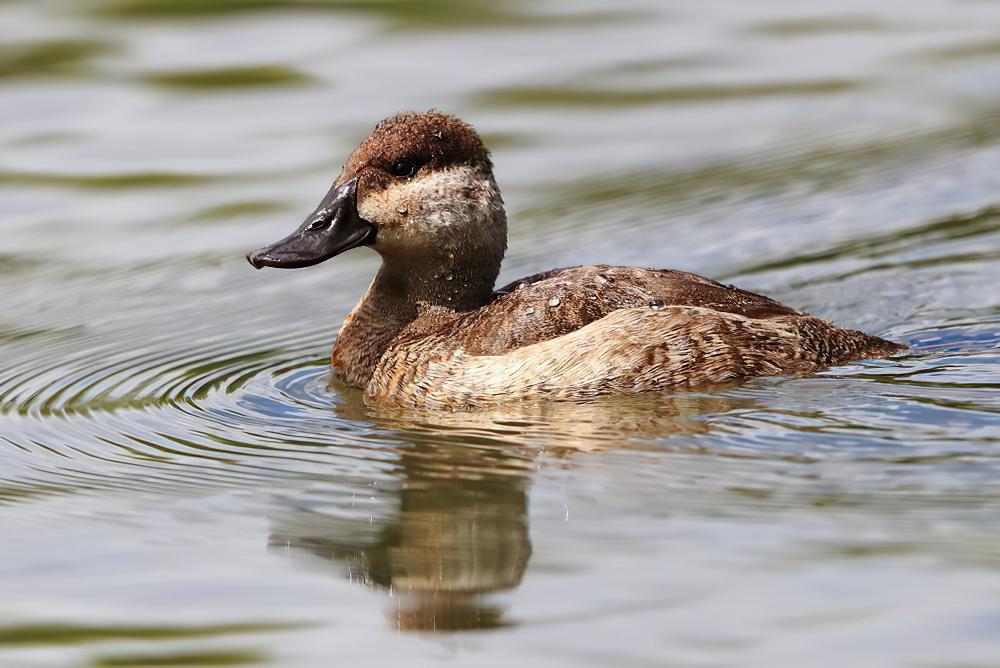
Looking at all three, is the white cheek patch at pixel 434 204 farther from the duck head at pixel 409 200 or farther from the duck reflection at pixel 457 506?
the duck reflection at pixel 457 506

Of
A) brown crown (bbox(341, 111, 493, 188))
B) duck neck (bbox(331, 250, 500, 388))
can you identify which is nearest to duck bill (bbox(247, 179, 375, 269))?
brown crown (bbox(341, 111, 493, 188))

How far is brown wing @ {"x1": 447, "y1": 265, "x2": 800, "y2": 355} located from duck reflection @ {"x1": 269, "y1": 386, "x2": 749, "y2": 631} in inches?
15.6

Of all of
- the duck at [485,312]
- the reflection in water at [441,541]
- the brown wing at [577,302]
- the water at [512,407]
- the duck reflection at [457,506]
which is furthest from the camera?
the brown wing at [577,302]

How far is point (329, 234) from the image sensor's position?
7453 millimetres

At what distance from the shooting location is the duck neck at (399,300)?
7664mm

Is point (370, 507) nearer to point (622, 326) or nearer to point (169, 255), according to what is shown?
point (622, 326)

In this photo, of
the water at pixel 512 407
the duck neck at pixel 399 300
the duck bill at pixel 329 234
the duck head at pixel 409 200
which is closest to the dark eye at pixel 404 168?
the duck head at pixel 409 200

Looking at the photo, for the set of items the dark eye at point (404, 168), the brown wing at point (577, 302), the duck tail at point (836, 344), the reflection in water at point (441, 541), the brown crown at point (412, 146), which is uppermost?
the brown crown at point (412, 146)

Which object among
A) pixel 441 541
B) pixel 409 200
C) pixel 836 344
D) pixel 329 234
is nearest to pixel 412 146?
pixel 409 200

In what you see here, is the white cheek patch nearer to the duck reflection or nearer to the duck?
the duck

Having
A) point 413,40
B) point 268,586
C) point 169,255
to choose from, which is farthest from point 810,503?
point 413,40

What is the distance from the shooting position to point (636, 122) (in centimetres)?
1180

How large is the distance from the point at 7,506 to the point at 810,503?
2.79 metres

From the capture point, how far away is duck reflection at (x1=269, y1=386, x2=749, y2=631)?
4965 millimetres
